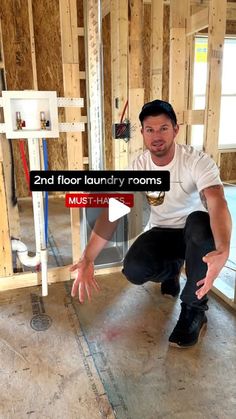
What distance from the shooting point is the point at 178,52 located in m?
2.12

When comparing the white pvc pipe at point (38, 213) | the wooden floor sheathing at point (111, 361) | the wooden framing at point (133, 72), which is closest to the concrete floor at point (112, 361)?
the wooden floor sheathing at point (111, 361)

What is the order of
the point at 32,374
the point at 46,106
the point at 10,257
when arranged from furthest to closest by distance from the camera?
the point at 10,257 < the point at 46,106 < the point at 32,374

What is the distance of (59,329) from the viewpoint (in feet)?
5.79

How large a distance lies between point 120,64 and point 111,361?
186cm

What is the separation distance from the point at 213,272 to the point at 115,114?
166 centimetres

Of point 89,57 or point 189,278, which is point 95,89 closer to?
point 89,57

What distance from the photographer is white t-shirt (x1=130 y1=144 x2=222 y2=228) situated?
1536 millimetres

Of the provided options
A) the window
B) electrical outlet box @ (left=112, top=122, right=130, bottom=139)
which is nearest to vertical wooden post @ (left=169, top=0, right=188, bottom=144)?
electrical outlet box @ (left=112, top=122, right=130, bottom=139)


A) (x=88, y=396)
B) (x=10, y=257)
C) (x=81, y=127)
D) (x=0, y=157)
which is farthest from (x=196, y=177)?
(x=10, y=257)

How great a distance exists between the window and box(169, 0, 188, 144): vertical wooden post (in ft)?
9.02

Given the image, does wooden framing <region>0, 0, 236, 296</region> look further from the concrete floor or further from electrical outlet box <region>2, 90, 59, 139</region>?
the concrete floor

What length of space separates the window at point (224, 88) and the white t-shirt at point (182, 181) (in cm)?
326

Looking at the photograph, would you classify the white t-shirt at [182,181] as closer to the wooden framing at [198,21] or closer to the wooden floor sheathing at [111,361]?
the wooden floor sheathing at [111,361]

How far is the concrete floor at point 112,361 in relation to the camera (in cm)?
129
